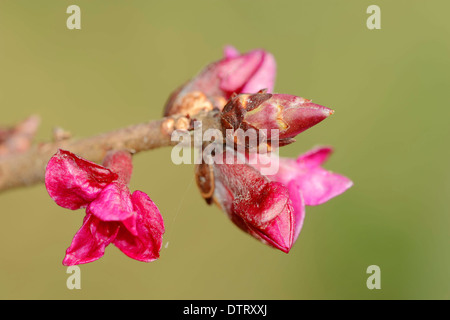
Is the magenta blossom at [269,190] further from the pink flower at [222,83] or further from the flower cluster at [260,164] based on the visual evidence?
the pink flower at [222,83]

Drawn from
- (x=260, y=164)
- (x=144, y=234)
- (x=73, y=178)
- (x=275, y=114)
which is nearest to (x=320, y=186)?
(x=260, y=164)

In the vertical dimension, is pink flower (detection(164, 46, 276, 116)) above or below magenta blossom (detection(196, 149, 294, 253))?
above

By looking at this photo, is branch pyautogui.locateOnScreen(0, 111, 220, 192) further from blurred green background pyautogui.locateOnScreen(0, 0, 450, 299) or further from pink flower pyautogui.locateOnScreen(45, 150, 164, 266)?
blurred green background pyautogui.locateOnScreen(0, 0, 450, 299)

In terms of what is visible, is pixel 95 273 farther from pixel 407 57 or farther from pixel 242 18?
pixel 407 57

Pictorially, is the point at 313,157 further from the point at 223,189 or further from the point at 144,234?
the point at 144,234

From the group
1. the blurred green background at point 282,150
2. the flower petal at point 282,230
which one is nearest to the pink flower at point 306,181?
the flower petal at point 282,230

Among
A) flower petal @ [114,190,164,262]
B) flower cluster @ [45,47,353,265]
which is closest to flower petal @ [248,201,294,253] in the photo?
flower cluster @ [45,47,353,265]
